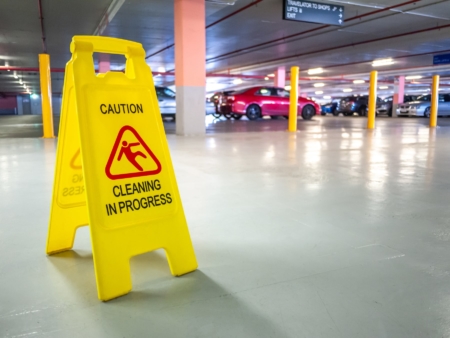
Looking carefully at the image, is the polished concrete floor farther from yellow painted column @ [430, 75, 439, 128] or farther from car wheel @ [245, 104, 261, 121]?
car wheel @ [245, 104, 261, 121]

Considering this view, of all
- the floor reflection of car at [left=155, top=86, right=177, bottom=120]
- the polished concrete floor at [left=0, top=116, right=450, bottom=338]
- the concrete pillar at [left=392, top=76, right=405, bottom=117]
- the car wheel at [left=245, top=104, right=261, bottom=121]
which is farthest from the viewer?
the concrete pillar at [left=392, top=76, right=405, bottom=117]

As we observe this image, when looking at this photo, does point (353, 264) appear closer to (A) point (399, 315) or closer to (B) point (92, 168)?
(A) point (399, 315)

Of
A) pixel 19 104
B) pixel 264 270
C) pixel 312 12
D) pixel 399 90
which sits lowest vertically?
pixel 264 270

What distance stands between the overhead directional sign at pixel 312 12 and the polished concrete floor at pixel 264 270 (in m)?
6.50

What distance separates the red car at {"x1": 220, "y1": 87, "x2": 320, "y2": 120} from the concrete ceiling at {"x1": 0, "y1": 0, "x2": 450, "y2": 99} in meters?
2.01

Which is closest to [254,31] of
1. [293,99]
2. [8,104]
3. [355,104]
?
[293,99]

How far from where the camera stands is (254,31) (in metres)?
12.9

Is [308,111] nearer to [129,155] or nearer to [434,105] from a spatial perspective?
[434,105]

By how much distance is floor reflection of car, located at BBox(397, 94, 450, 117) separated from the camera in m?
20.7

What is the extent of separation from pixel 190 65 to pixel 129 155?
7353 mm

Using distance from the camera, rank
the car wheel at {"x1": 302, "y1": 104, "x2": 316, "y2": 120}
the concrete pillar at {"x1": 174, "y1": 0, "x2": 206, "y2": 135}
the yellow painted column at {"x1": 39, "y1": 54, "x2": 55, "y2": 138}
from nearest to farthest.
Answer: the concrete pillar at {"x1": 174, "y1": 0, "x2": 206, "y2": 135} < the yellow painted column at {"x1": 39, "y1": 54, "x2": 55, "y2": 138} < the car wheel at {"x1": 302, "y1": 104, "x2": 316, "y2": 120}

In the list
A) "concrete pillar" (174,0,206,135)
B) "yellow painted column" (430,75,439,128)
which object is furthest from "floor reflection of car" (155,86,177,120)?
"yellow painted column" (430,75,439,128)

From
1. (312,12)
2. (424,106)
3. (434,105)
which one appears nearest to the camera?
(312,12)

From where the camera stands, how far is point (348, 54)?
58.2 feet
